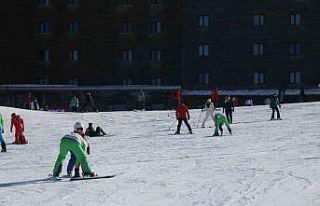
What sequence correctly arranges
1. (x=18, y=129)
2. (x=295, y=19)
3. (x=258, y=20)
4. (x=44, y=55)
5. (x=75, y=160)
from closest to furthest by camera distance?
(x=75, y=160) → (x=18, y=129) → (x=295, y=19) → (x=258, y=20) → (x=44, y=55)

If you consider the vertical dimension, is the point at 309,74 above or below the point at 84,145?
above

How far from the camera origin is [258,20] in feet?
180

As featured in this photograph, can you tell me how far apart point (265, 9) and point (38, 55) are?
19.2 metres

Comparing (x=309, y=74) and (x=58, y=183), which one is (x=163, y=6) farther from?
(x=58, y=183)

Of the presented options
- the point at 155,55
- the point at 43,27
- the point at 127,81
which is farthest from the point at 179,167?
the point at 43,27

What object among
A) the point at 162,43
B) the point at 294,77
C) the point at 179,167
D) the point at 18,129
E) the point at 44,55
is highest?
the point at 162,43

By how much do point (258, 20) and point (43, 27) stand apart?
707 inches

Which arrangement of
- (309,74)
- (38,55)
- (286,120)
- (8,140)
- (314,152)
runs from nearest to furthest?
(314,152) < (8,140) < (286,120) < (309,74) < (38,55)

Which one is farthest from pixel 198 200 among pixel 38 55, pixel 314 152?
pixel 38 55

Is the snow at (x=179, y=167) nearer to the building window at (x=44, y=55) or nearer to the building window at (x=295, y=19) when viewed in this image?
the building window at (x=295, y=19)

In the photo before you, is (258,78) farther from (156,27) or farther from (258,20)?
(156,27)

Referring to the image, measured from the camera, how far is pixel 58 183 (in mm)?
16297

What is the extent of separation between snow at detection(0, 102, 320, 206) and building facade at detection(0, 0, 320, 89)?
69.3 feet

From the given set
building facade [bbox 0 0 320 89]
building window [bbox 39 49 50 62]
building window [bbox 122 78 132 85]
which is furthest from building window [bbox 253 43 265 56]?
building window [bbox 39 49 50 62]
